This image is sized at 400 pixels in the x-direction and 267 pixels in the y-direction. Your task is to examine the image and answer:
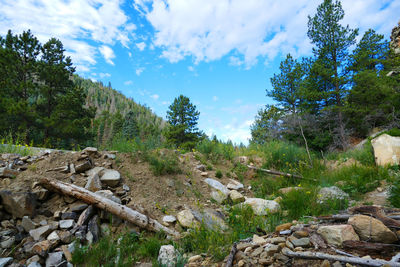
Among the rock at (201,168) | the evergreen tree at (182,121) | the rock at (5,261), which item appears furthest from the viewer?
the evergreen tree at (182,121)

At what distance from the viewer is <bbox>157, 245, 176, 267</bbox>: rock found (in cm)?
261

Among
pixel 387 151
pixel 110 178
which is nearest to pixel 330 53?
pixel 387 151

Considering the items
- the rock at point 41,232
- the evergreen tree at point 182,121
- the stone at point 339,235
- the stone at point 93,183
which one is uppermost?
the evergreen tree at point 182,121

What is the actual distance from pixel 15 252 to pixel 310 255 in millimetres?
4144

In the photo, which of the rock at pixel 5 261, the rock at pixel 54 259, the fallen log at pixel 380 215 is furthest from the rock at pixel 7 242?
the fallen log at pixel 380 215

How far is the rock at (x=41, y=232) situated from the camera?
3.19 meters

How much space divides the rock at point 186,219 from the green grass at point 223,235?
417mm

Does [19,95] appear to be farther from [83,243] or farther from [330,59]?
[330,59]

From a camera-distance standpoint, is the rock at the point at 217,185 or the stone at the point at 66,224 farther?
the rock at the point at 217,185

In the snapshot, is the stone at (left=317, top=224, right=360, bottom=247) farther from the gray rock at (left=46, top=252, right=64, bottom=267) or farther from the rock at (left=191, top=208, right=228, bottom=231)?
the gray rock at (left=46, top=252, right=64, bottom=267)

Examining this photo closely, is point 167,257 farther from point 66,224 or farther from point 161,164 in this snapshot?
point 161,164

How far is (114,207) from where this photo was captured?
3.70 m

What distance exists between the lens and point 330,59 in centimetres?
1659

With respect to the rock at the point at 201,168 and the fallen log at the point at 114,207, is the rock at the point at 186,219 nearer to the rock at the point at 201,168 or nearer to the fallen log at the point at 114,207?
the fallen log at the point at 114,207
